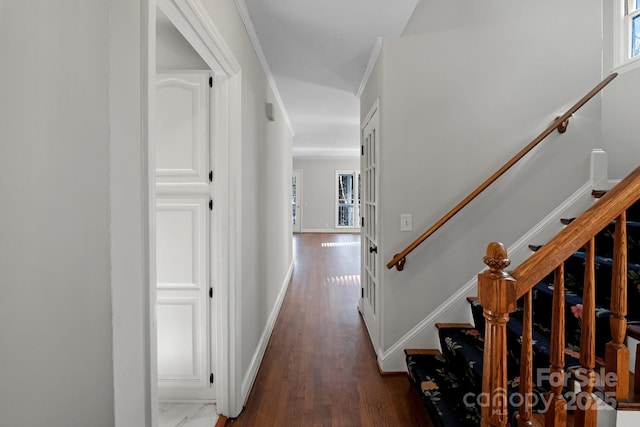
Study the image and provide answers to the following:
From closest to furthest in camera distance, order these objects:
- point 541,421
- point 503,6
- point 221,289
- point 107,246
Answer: point 107,246, point 541,421, point 221,289, point 503,6

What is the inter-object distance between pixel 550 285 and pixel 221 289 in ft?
6.66

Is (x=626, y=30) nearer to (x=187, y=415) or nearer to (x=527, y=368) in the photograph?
(x=527, y=368)

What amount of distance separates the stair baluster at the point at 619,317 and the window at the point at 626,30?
292cm

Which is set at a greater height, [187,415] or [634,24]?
[634,24]

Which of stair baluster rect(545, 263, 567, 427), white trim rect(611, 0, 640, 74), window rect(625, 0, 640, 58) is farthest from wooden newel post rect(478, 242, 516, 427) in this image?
window rect(625, 0, 640, 58)

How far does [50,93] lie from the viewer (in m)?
0.59

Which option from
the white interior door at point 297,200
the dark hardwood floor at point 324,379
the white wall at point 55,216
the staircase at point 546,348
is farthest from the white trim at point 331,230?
the white wall at point 55,216

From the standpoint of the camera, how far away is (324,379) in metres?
2.43

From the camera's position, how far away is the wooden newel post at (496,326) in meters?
0.97

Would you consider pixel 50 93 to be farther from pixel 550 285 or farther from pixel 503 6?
pixel 503 6

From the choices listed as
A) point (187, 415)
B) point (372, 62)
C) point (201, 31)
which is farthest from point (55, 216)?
point (372, 62)

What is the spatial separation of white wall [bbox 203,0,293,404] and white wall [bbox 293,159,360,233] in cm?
732

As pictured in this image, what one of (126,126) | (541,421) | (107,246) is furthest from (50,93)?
(541,421)

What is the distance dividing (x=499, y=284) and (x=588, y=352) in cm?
39
